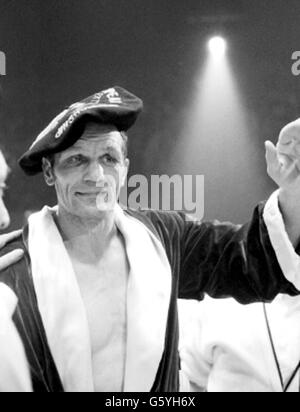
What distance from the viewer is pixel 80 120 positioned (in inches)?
37.6

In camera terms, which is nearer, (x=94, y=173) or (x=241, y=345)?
(x=94, y=173)

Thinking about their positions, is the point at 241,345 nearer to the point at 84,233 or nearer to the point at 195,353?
the point at 195,353

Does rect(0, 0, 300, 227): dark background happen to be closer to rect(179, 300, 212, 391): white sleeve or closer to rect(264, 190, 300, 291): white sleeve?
rect(264, 190, 300, 291): white sleeve

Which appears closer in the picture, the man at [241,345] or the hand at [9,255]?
the hand at [9,255]

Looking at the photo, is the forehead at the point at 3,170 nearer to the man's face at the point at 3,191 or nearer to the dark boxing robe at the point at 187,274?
the man's face at the point at 3,191

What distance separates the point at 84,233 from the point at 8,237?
0.13 metres

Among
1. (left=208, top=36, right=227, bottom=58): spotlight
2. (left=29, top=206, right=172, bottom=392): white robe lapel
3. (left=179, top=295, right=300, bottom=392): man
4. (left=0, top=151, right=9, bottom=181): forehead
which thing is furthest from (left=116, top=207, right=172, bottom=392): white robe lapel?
(left=208, top=36, right=227, bottom=58): spotlight

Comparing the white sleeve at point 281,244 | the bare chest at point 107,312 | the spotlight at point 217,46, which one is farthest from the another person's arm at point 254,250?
the spotlight at point 217,46

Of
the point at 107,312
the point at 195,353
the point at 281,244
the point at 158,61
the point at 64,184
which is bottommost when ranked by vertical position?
the point at 195,353

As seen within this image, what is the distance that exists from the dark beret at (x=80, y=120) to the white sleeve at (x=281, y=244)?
28cm

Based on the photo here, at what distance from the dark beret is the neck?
0.33ft

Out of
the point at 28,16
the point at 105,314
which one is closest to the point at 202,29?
the point at 28,16

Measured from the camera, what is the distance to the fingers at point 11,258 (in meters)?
0.97

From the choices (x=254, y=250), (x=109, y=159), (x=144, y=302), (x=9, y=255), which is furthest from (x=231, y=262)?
(x=9, y=255)
